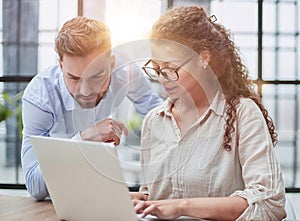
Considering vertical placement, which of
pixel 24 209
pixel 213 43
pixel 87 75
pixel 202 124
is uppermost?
pixel 213 43

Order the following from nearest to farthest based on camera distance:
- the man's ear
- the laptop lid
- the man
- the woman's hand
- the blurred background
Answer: the laptop lid, the woman's hand, the man, the man's ear, the blurred background

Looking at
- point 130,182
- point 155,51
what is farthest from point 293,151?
point 155,51

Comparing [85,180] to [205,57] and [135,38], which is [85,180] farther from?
[135,38]

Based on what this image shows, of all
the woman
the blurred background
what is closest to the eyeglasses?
the woman

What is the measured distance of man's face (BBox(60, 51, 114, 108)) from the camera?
6.19 ft

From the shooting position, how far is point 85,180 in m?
1.28

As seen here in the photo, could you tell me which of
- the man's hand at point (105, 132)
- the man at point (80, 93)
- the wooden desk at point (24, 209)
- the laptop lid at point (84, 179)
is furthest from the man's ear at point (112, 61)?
the laptop lid at point (84, 179)

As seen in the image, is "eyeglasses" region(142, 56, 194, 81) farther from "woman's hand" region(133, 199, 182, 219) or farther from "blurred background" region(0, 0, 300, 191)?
"blurred background" region(0, 0, 300, 191)

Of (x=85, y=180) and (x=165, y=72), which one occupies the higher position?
(x=165, y=72)

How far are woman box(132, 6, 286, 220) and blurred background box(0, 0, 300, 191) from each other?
70 cm

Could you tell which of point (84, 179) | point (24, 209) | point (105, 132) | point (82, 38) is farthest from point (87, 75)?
point (84, 179)

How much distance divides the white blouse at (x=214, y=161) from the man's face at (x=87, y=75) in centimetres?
25

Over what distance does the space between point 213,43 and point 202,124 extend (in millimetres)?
263

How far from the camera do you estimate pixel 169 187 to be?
5.72 feet
